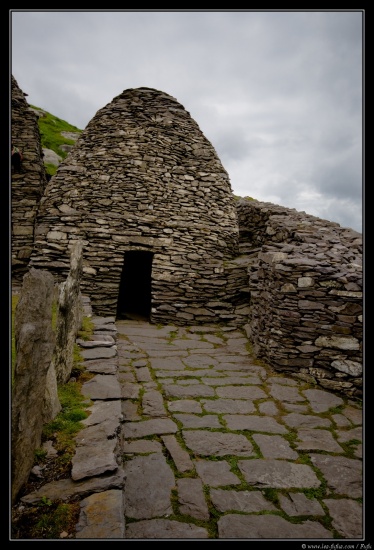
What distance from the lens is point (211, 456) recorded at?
3.11 m

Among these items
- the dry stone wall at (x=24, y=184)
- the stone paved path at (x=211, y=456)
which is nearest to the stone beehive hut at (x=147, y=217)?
the dry stone wall at (x=24, y=184)

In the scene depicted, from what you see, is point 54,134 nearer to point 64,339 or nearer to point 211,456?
point 64,339

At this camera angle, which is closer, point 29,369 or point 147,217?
point 29,369

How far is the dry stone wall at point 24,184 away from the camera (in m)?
10.0

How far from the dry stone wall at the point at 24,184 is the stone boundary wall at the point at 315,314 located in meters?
7.53

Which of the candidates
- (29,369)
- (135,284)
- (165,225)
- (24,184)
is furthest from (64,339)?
(24,184)

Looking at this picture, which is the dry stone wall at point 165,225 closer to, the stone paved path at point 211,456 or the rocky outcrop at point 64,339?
the stone paved path at point 211,456

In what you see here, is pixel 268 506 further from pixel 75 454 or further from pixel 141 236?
pixel 141 236

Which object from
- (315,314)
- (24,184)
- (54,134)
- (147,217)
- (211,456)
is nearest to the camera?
(211,456)

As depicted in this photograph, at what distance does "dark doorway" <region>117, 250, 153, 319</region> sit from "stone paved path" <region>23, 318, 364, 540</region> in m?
5.28

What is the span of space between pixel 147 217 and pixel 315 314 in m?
5.73

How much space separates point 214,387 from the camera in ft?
15.4

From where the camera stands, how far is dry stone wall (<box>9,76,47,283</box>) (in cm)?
1000
